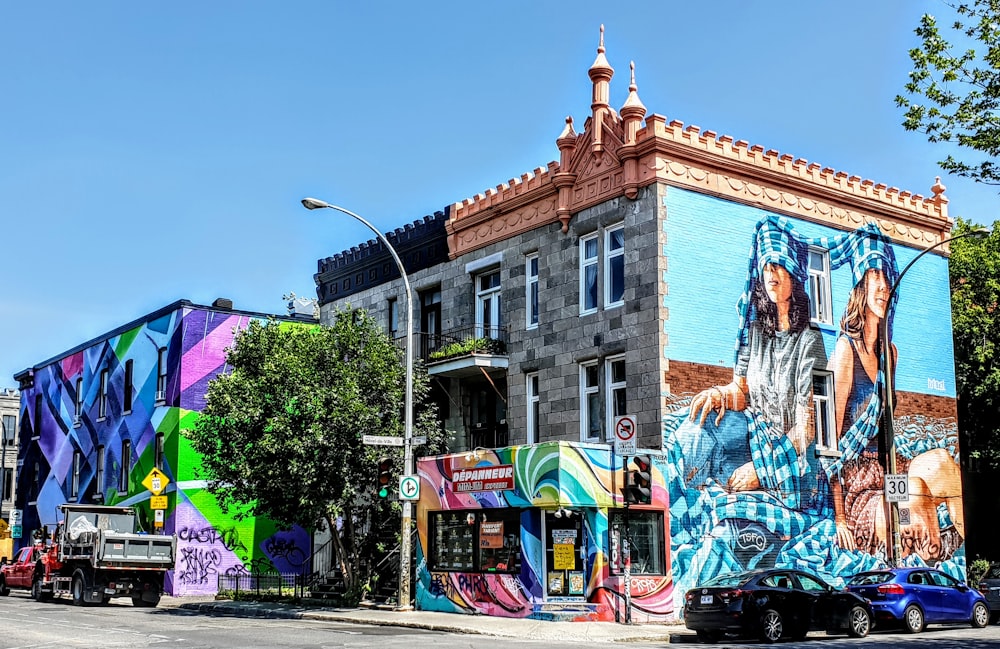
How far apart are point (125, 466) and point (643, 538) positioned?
23.5 meters

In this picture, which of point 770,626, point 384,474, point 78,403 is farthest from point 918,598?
point 78,403

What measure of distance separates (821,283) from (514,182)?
825 cm

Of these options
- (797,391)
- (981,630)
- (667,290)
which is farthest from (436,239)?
(981,630)

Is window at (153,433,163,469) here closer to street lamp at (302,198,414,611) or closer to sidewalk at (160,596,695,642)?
sidewalk at (160,596,695,642)

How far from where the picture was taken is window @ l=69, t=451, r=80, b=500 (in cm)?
4384

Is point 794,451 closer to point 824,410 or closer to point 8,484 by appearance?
point 824,410

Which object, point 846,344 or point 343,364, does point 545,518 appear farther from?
point 846,344

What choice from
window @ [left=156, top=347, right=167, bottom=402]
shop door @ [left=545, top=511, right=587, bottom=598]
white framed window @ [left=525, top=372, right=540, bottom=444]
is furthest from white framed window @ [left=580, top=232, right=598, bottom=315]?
window @ [left=156, top=347, right=167, bottom=402]

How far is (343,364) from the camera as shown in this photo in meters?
27.5

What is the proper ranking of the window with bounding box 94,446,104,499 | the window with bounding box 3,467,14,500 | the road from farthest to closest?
the window with bounding box 3,467,14,500
the window with bounding box 94,446,104,499
the road

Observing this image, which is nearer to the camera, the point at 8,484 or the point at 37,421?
the point at 37,421

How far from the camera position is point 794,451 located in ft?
84.8

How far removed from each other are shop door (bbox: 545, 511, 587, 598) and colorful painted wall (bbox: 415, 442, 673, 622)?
0.43 feet

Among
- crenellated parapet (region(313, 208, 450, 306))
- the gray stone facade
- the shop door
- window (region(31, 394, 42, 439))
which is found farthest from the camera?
window (region(31, 394, 42, 439))
